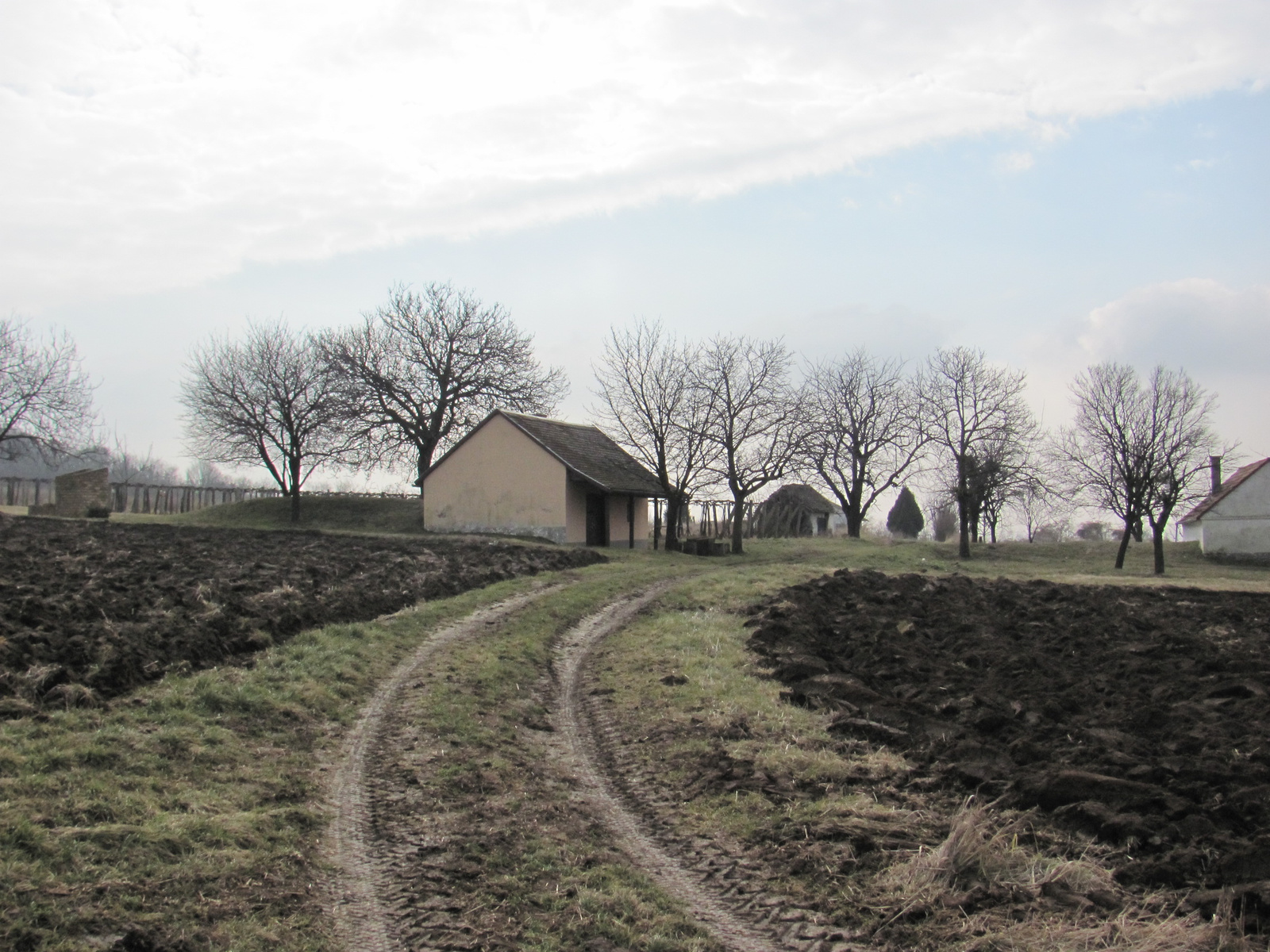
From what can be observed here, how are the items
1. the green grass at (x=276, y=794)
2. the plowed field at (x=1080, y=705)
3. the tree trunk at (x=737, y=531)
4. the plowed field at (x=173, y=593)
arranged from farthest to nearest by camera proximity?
1. the tree trunk at (x=737, y=531)
2. the plowed field at (x=173, y=593)
3. the plowed field at (x=1080, y=705)
4. the green grass at (x=276, y=794)

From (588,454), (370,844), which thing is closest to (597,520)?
(588,454)

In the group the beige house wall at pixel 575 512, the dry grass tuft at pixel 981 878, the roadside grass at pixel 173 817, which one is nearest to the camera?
the roadside grass at pixel 173 817

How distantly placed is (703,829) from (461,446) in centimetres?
3125

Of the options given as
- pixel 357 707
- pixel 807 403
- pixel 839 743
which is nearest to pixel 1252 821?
pixel 839 743

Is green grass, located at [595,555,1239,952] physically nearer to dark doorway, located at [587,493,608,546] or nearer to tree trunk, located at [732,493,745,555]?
dark doorway, located at [587,493,608,546]

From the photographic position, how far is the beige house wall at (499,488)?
33.9 metres

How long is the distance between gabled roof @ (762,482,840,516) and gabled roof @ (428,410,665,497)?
21643mm

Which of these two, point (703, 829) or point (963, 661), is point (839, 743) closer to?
point (703, 829)

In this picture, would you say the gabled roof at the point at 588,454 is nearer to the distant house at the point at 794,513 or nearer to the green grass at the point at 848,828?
the distant house at the point at 794,513

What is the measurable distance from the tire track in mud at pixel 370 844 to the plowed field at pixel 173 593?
2316mm

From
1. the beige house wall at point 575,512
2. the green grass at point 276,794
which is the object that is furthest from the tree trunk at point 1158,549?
the green grass at point 276,794

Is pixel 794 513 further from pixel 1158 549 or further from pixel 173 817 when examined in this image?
pixel 173 817

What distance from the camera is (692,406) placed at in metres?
37.3

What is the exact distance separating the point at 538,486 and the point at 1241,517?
32.5 m
